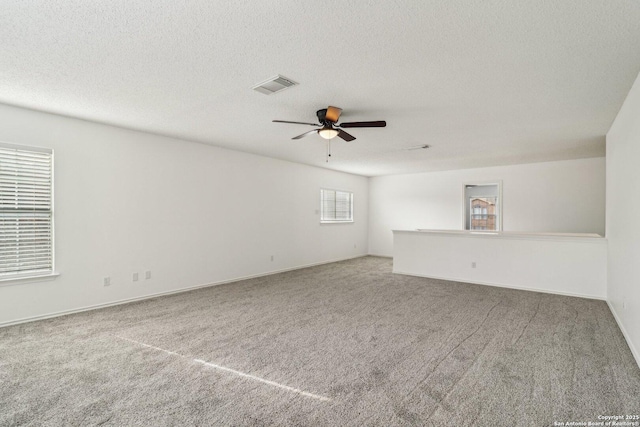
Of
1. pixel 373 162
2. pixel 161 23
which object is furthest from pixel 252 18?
pixel 373 162

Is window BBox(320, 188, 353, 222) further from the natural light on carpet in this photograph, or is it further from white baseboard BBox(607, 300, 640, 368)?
white baseboard BBox(607, 300, 640, 368)

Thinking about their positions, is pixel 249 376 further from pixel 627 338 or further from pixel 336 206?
pixel 336 206

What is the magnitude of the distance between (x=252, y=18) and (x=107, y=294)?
4.03 m

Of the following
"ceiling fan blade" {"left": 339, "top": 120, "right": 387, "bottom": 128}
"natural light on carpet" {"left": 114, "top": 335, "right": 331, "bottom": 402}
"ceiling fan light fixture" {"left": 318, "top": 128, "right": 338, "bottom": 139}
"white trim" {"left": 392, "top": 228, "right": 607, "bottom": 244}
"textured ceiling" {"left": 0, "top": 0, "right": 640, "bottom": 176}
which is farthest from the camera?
"white trim" {"left": 392, "top": 228, "right": 607, "bottom": 244}

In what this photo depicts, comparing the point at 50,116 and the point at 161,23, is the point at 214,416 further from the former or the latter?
the point at 50,116

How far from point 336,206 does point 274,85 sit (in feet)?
18.7

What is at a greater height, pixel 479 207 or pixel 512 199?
pixel 512 199

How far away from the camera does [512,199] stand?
7020 millimetres

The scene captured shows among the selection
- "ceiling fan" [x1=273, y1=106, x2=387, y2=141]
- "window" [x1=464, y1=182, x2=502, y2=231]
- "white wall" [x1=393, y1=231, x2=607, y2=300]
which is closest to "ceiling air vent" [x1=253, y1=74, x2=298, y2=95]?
"ceiling fan" [x1=273, y1=106, x2=387, y2=141]

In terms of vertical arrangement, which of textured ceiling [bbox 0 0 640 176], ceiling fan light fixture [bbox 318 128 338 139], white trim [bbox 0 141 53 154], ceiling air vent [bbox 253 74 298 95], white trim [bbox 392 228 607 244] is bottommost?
white trim [bbox 392 228 607 244]

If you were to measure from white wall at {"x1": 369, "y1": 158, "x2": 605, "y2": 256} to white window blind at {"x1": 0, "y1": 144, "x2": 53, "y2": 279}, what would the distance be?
24.6 ft

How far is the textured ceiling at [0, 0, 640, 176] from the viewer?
6.00 ft

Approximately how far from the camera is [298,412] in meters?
1.89

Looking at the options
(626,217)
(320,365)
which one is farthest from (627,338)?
(320,365)
